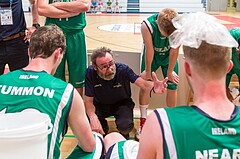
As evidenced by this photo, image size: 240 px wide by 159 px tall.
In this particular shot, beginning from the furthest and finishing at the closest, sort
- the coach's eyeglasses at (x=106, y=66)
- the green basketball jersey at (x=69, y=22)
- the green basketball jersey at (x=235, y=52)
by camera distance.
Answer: the green basketball jersey at (x=69, y=22) → the coach's eyeglasses at (x=106, y=66) → the green basketball jersey at (x=235, y=52)

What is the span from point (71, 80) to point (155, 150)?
2.36 m

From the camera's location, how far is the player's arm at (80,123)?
1724mm

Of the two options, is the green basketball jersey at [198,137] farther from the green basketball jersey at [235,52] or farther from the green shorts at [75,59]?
the green shorts at [75,59]

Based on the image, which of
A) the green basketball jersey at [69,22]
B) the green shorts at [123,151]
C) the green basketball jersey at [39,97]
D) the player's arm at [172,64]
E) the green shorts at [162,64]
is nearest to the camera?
the green basketball jersey at [39,97]

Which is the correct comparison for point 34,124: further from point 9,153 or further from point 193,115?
point 193,115

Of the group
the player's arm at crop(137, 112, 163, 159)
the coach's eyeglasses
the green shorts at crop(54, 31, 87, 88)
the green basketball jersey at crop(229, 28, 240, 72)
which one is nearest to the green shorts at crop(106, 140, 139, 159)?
the player's arm at crop(137, 112, 163, 159)

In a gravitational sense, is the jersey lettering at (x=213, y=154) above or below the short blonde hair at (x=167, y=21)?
below

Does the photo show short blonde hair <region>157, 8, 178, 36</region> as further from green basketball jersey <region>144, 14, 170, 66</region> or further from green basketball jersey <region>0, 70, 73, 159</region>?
green basketball jersey <region>0, 70, 73, 159</region>

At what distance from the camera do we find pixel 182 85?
399cm

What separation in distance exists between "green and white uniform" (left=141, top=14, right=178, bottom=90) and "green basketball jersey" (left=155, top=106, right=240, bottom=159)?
2268 millimetres

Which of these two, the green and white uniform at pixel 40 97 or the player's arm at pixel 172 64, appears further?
the player's arm at pixel 172 64

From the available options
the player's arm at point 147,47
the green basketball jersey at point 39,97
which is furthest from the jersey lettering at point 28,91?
the player's arm at point 147,47

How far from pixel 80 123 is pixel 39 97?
253 millimetres

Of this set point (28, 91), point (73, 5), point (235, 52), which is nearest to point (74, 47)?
point (73, 5)
